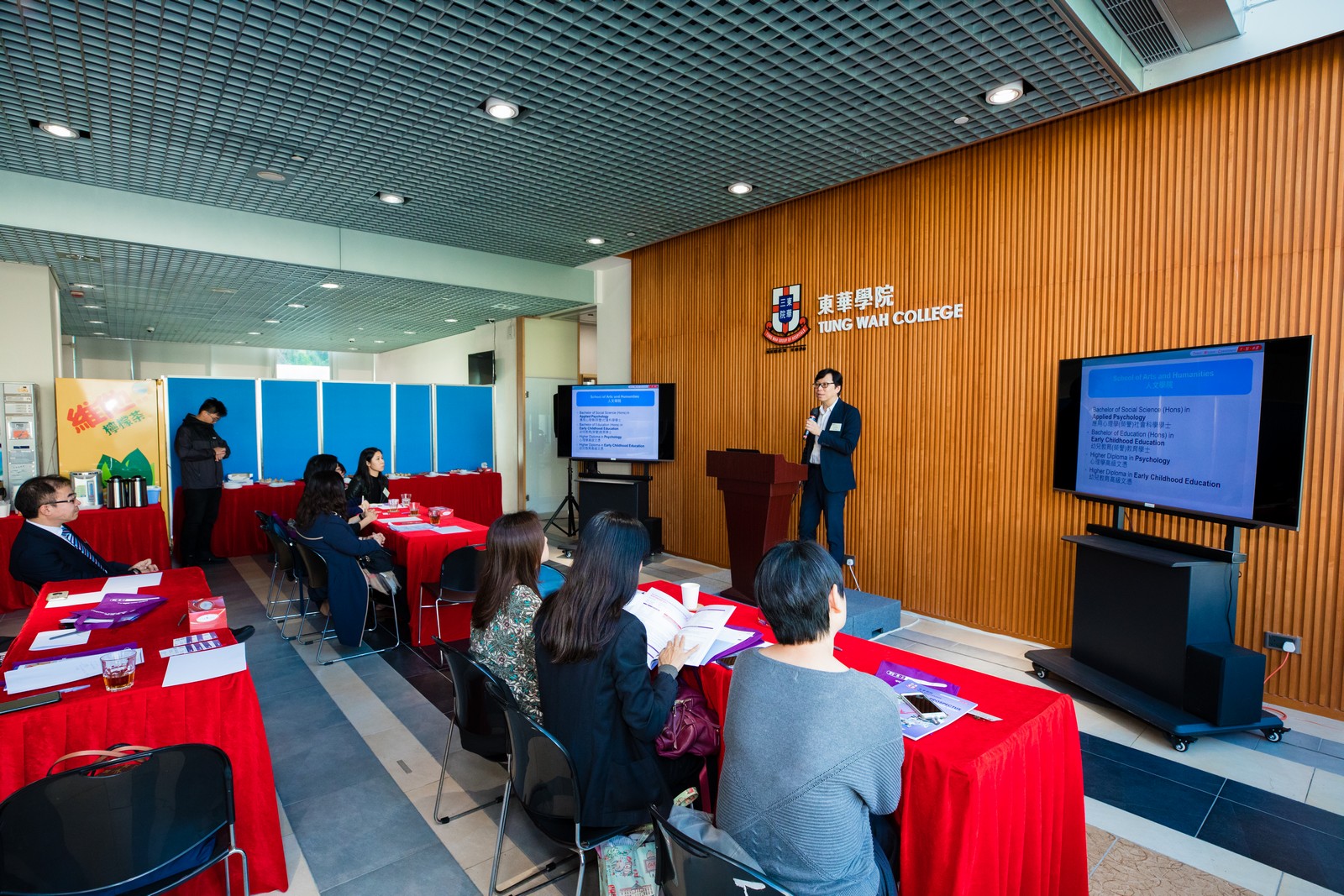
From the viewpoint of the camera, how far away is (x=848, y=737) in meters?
1.35

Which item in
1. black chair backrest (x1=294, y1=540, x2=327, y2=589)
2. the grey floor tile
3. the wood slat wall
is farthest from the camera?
black chair backrest (x1=294, y1=540, x2=327, y2=589)

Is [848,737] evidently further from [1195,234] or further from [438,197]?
[438,197]

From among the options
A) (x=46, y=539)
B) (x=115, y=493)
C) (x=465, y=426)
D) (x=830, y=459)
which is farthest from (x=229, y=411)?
(x=830, y=459)

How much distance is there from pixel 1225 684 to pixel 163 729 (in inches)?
164

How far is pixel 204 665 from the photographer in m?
2.06

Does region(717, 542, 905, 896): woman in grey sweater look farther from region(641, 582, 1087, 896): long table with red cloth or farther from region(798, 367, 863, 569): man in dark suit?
region(798, 367, 863, 569): man in dark suit

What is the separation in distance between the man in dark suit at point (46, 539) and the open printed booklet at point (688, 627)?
2727 mm

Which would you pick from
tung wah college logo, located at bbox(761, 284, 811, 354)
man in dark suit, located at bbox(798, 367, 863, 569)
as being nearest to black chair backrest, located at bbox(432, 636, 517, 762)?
man in dark suit, located at bbox(798, 367, 863, 569)

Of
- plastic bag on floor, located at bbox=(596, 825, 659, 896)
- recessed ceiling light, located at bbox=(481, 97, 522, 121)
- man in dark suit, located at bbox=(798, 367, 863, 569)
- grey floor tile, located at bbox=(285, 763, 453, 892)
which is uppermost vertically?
recessed ceiling light, located at bbox=(481, 97, 522, 121)

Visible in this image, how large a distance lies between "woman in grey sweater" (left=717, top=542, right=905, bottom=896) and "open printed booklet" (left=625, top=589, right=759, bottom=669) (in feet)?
2.11

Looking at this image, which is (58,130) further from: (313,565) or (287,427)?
(287,427)

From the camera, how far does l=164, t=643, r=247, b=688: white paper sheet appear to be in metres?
1.96

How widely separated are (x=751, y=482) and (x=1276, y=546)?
9.73 ft

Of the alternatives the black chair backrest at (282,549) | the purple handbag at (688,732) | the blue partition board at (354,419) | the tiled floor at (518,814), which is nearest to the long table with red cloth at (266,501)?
the blue partition board at (354,419)
